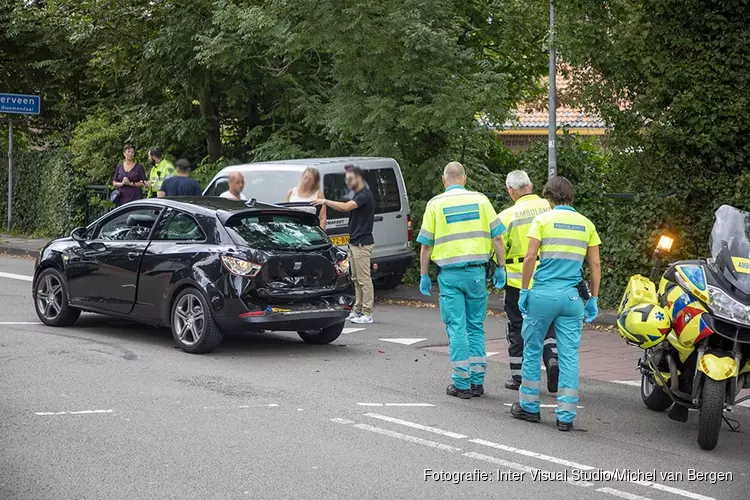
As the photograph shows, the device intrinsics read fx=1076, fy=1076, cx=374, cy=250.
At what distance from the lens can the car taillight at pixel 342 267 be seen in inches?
421

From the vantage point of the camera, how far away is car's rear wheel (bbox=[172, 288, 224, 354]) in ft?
33.1

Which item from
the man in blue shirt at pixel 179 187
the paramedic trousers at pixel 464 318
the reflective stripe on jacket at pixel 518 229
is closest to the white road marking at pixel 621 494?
the paramedic trousers at pixel 464 318

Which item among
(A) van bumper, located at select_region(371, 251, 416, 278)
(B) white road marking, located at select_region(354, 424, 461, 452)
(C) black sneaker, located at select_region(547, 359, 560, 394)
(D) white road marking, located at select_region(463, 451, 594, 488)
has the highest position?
(A) van bumper, located at select_region(371, 251, 416, 278)

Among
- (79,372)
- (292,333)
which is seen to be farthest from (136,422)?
(292,333)

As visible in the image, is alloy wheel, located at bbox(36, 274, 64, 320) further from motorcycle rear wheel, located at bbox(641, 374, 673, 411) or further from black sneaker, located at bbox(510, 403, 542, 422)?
motorcycle rear wheel, located at bbox(641, 374, 673, 411)

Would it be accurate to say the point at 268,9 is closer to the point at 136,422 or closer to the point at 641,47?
the point at 641,47

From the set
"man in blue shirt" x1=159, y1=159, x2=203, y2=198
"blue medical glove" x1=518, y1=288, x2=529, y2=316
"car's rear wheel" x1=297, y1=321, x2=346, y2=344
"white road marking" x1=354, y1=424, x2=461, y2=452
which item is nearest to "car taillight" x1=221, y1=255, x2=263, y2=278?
"car's rear wheel" x1=297, y1=321, x2=346, y2=344

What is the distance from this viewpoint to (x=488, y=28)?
75.7 ft

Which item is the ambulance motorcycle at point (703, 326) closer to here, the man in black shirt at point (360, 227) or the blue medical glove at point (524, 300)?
the blue medical glove at point (524, 300)

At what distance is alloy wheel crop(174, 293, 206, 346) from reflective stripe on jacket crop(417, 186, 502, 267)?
2.59 metres

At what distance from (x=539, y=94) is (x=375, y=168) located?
9.00 meters

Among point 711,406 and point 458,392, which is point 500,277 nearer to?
point 458,392

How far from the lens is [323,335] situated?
36.7 feet

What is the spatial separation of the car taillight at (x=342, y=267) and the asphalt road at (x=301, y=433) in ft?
2.63
